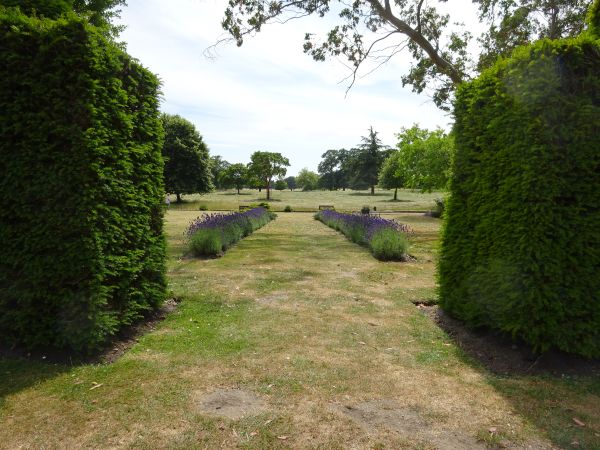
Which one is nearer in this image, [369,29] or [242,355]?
[242,355]

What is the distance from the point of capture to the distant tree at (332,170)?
107125 mm

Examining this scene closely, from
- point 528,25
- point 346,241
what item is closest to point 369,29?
point 528,25

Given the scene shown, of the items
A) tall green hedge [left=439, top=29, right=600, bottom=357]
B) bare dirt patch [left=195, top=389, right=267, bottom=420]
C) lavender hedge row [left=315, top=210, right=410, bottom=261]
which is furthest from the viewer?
lavender hedge row [left=315, top=210, right=410, bottom=261]

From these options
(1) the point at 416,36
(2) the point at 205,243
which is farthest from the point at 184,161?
(2) the point at 205,243

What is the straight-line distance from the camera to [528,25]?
1588 centimetres

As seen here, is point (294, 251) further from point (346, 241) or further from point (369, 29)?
point (369, 29)

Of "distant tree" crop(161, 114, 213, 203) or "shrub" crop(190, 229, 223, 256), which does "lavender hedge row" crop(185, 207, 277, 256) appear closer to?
"shrub" crop(190, 229, 223, 256)

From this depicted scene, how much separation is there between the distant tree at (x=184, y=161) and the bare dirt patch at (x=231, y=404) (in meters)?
43.6

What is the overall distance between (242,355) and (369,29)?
1687 cm

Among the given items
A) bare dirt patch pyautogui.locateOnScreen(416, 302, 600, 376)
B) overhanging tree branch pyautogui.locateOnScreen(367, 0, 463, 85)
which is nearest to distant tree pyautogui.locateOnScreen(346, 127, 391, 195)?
overhanging tree branch pyautogui.locateOnScreen(367, 0, 463, 85)

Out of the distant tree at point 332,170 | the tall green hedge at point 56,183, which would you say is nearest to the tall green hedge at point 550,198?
the tall green hedge at point 56,183

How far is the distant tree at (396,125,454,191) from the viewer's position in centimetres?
2962

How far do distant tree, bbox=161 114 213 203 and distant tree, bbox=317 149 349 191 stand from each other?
6163 centimetres

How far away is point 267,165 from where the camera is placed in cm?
6631
